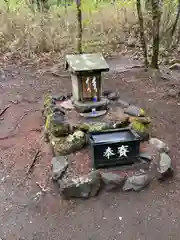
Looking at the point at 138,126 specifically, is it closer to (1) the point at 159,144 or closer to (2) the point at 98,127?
(1) the point at 159,144

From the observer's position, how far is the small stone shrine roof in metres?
4.18

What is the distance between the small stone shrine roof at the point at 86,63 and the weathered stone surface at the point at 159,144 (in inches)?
49.2

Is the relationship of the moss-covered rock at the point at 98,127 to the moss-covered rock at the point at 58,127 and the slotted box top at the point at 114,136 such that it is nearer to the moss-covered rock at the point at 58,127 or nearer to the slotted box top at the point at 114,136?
the slotted box top at the point at 114,136

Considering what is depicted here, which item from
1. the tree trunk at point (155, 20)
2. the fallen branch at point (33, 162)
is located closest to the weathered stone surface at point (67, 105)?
the fallen branch at point (33, 162)

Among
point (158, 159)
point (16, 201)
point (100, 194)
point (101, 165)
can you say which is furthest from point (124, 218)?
point (16, 201)

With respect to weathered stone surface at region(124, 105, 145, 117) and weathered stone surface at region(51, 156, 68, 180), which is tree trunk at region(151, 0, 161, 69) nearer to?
weathered stone surface at region(124, 105, 145, 117)

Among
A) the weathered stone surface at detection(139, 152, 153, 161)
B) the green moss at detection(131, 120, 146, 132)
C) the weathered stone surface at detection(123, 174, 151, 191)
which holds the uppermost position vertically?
the green moss at detection(131, 120, 146, 132)

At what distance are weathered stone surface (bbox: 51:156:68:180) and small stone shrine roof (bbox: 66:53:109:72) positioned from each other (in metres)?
1.30

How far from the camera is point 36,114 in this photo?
215 inches

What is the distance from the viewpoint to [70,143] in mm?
3875

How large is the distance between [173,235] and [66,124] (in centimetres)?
196

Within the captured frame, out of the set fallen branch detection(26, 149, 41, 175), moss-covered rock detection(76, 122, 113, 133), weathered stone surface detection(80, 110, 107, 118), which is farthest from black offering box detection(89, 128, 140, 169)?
fallen branch detection(26, 149, 41, 175)

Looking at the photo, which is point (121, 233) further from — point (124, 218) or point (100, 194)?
point (100, 194)

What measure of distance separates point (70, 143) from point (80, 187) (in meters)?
0.69
